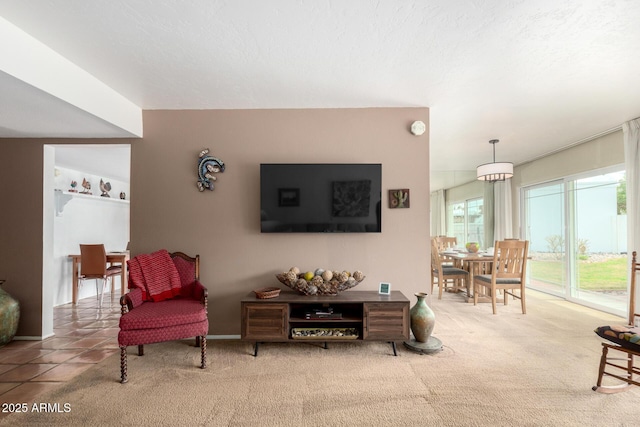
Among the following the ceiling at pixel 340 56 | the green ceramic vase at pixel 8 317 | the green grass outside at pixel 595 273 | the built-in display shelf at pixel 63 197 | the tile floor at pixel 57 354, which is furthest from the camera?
the built-in display shelf at pixel 63 197

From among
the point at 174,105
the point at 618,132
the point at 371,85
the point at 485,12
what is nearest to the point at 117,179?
the point at 174,105

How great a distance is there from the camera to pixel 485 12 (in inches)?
74.9

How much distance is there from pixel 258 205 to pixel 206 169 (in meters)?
0.64

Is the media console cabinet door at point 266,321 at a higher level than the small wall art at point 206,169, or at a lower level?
lower

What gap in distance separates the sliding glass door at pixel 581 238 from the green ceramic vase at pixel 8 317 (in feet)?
22.9

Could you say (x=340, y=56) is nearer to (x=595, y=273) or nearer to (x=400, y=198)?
(x=400, y=198)

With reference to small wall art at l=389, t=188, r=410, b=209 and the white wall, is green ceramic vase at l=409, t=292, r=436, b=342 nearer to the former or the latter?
small wall art at l=389, t=188, r=410, b=209

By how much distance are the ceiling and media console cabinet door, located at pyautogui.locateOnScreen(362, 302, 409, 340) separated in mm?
Result: 1970

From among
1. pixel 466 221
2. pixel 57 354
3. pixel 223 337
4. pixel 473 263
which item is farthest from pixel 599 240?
pixel 57 354

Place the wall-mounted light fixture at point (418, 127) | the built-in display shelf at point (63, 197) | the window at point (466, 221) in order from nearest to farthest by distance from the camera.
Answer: the wall-mounted light fixture at point (418, 127)
the built-in display shelf at point (63, 197)
the window at point (466, 221)

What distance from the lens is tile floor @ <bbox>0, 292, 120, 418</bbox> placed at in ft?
7.82

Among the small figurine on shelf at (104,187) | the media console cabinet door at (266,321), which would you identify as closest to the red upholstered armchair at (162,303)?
the media console cabinet door at (266,321)

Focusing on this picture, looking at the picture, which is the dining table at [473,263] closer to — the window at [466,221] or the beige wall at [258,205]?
the window at [466,221]

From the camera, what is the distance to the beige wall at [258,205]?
10.9ft
